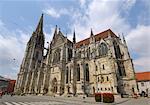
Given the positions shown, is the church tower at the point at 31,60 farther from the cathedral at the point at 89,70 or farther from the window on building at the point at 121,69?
the window on building at the point at 121,69

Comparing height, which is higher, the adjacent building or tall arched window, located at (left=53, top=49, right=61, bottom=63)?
tall arched window, located at (left=53, top=49, right=61, bottom=63)

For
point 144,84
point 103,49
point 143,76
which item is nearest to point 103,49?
point 103,49

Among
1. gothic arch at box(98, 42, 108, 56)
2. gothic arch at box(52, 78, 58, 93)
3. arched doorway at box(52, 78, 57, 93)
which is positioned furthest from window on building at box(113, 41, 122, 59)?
arched doorway at box(52, 78, 57, 93)

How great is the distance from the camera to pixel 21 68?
188 feet

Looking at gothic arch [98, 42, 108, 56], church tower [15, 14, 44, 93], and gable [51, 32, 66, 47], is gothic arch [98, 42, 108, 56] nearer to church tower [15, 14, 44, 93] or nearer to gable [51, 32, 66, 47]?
gable [51, 32, 66, 47]

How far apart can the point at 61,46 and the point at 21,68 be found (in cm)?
2648

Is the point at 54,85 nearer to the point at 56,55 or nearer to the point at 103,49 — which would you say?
the point at 56,55

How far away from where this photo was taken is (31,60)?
55.8m

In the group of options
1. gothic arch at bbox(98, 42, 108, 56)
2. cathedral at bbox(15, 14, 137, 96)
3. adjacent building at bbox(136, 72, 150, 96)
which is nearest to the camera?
cathedral at bbox(15, 14, 137, 96)

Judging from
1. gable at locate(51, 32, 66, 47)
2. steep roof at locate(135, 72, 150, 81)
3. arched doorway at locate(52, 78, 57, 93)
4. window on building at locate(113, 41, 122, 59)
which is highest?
gable at locate(51, 32, 66, 47)

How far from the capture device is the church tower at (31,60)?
5078 cm

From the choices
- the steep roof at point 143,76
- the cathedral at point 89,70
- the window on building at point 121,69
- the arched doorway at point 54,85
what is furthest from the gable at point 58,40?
the steep roof at point 143,76

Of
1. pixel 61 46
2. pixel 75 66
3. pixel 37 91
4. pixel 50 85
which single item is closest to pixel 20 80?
pixel 37 91

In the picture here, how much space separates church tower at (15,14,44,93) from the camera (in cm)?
5078
